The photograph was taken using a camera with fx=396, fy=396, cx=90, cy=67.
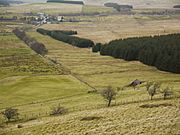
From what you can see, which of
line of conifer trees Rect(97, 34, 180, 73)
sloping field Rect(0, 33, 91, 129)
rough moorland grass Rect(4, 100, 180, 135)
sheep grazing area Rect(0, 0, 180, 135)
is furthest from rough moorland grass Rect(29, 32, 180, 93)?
rough moorland grass Rect(4, 100, 180, 135)

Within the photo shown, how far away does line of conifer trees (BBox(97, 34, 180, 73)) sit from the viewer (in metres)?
147

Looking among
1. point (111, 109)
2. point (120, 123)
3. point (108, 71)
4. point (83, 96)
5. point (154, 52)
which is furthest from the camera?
point (154, 52)

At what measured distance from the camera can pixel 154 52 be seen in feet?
536

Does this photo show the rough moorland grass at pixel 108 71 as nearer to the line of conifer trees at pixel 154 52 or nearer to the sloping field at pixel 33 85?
the line of conifer trees at pixel 154 52

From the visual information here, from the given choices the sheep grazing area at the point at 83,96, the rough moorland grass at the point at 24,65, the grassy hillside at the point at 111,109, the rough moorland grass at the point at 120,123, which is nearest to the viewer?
the rough moorland grass at the point at 120,123

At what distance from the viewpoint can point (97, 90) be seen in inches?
4419

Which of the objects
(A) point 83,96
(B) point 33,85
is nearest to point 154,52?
(B) point 33,85

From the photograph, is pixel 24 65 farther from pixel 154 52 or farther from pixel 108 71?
pixel 154 52

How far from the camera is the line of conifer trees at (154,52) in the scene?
14714 cm

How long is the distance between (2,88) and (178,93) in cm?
5557

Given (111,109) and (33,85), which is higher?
(111,109)

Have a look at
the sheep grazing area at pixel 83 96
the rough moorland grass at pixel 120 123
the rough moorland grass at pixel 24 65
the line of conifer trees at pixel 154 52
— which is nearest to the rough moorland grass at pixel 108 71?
the sheep grazing area at pixel 83 96

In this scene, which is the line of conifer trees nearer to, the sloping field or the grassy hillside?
the grassy hillside

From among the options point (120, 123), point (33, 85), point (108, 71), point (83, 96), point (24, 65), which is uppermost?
point (120, 123)
